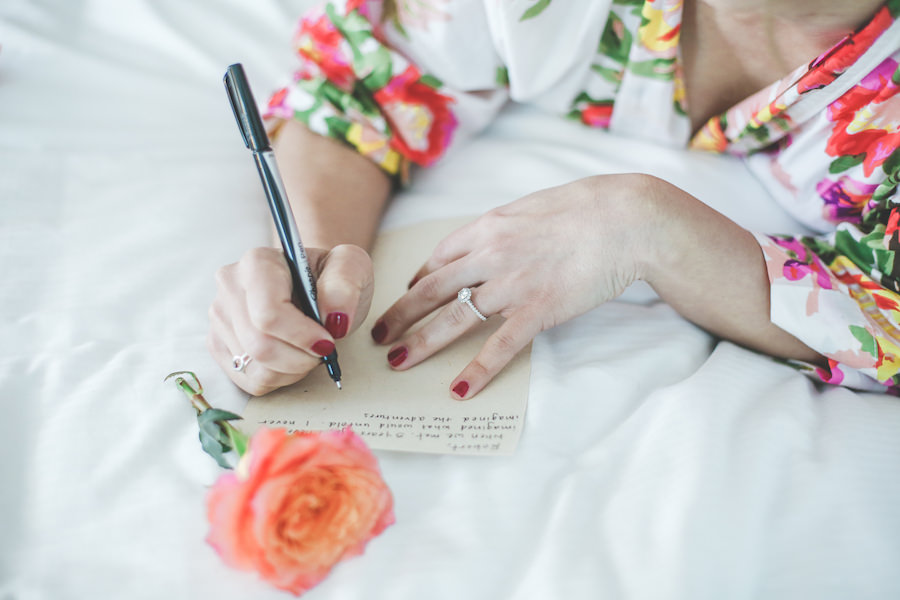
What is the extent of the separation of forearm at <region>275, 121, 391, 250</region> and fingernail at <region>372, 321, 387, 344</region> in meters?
0.12

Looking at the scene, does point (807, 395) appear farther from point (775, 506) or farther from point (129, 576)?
point (129, 576)

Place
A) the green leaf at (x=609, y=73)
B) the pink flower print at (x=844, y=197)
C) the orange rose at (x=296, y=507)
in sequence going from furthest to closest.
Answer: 1. the green leaf at (x=609, y=73)
2. the pink flower print at (x=844, y=197)
3. the orange rose at (x=296, y=507)

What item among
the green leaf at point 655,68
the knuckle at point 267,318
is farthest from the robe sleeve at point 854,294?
the knuckle at point 267,318

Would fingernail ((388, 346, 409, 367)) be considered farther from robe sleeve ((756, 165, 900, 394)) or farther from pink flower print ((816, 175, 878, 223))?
pink flower print ((816, 175, 878, 223))

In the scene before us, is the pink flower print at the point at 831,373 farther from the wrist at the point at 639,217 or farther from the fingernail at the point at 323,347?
the fingernail at the point at 323,347

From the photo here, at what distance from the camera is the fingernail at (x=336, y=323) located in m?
0.51

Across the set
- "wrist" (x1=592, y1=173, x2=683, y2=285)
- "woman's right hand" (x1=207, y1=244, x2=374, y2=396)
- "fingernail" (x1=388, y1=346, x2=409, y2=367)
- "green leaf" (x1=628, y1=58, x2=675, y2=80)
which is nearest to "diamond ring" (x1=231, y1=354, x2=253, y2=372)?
"woman's right hand" (x1=207, y1=244, x2=374, y2=396)

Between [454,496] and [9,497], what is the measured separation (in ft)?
1.04

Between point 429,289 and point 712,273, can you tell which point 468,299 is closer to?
point 429,289

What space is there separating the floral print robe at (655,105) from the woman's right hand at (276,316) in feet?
1.04

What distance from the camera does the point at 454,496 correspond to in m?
0.47

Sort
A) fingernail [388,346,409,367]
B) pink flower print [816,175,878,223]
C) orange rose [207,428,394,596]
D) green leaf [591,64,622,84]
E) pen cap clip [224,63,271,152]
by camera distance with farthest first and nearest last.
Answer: green leaf [591,64,622,84] → pink flower print [816,175,878,223] → fingernail [388,346,409,367] → pen cap clip [224,63,271,152] → orange rose [207,428,394,596]

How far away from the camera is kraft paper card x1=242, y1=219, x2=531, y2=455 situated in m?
0.50

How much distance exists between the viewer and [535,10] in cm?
73
